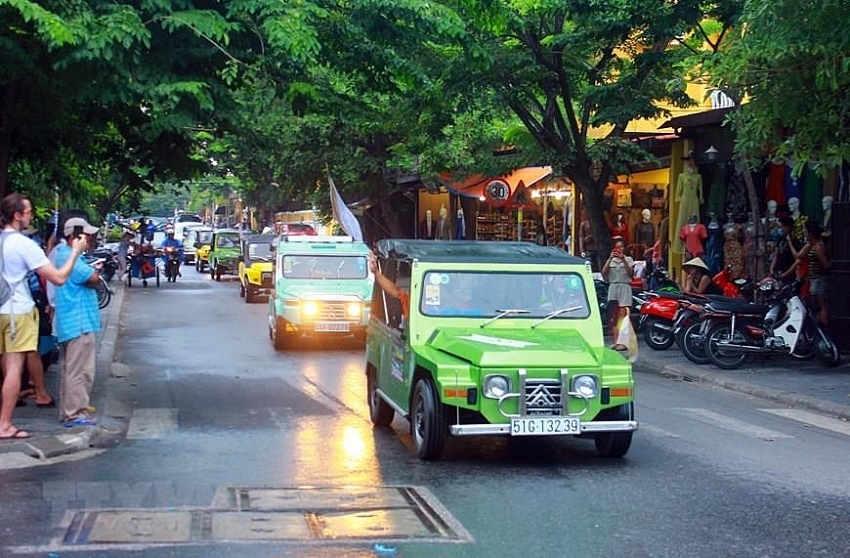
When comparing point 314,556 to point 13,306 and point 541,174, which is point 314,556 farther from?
point 541,174

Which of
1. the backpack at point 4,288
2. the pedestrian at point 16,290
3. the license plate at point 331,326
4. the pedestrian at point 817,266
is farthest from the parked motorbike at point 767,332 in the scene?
the backpack at point 4,288

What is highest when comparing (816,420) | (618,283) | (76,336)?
(618,283)

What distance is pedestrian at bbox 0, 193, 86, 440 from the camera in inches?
375

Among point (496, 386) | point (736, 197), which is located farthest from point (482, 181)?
point (496, 386)

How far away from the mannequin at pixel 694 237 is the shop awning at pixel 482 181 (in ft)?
21.9

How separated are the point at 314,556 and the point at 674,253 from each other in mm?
20251

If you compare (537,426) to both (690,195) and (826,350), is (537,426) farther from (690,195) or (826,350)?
(690,195)

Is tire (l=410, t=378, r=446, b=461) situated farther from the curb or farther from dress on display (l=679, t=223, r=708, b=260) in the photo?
dress on display (l=679, t=223, r=708, b=260)

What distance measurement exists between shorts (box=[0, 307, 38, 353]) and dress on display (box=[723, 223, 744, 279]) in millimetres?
15120

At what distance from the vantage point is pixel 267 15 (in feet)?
35.4

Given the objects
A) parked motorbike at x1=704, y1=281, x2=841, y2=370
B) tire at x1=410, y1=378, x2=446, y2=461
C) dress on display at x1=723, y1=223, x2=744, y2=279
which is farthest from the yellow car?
tire at x1=410, y1=378, x2=446, y2=461

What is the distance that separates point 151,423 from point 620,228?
708 inches

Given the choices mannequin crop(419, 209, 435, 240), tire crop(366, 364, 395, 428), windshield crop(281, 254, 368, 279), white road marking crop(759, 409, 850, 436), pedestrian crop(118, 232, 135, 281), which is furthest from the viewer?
mannequin crop(419, 209, 435, 240)

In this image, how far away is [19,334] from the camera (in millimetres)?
9656
